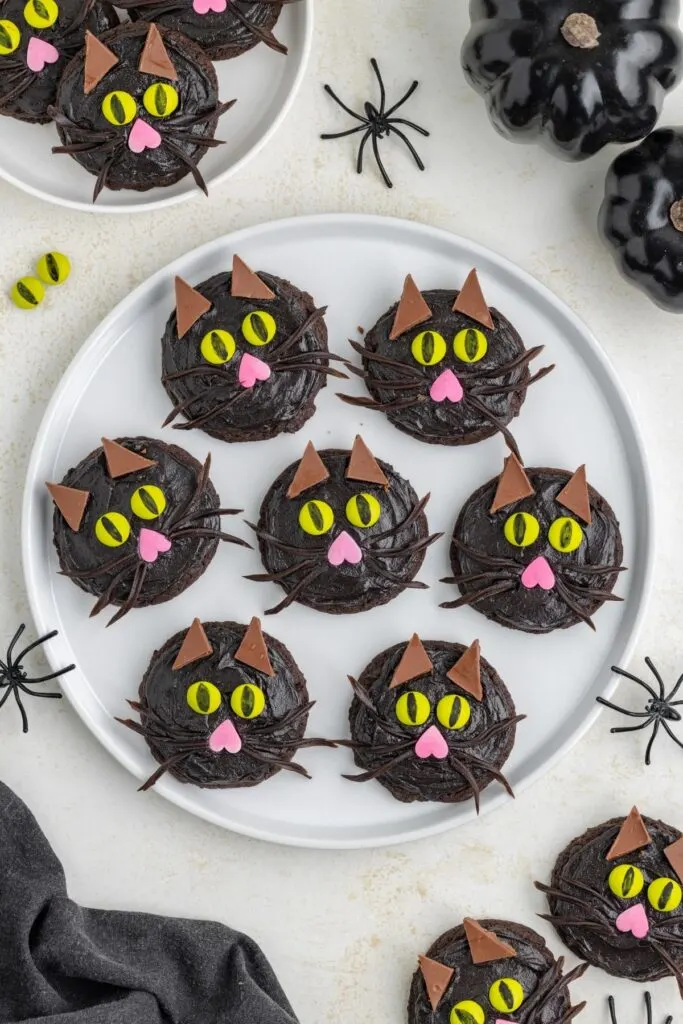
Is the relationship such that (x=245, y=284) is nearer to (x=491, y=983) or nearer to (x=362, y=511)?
(x=362, y=511)

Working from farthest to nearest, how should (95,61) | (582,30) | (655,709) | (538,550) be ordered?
(655,709) < (538,550) < (95,61) < (582,30)

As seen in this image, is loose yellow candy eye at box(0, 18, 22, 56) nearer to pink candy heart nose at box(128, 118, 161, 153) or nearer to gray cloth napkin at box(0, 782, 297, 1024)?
pink candy heart nose at box(128, 118, 161, 153)

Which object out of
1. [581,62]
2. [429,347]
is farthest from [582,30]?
[429,347]

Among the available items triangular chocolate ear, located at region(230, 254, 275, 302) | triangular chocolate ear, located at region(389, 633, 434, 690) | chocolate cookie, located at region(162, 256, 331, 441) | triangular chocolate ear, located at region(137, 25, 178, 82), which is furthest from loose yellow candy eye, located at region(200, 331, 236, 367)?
triangular chocolate ear, located at region(389, 633, 434, 690)

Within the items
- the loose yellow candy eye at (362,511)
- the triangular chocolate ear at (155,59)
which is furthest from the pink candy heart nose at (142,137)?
the loose yellow candy eye at (362,511)

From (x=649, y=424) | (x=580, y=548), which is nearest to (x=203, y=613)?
(x=580, y=548)

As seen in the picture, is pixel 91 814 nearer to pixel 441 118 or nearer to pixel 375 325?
pixel 375 325
